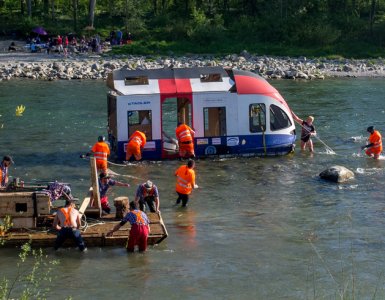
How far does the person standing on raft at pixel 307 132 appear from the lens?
27094mm

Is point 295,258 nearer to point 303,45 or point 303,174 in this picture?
point 303,174

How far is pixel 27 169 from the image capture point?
81.3 ft

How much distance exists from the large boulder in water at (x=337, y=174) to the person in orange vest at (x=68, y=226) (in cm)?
926

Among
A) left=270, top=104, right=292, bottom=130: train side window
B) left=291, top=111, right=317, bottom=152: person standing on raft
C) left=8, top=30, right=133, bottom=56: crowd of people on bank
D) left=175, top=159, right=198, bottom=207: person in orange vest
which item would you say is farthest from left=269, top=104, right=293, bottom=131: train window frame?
left=8, top=30, right=133, bottom=56: crowd of people on bank

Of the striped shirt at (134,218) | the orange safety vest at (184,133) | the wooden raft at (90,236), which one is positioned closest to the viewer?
the striped shirt at (134,218)

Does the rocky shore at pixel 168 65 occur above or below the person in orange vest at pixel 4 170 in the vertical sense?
above

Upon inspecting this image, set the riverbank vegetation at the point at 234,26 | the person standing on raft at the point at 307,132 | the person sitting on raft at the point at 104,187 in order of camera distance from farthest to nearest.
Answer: the riverbank vegetation at the point at 234,26
the person standing on raft at the point at 307,132
the person sitting on raft at the point at 104,187

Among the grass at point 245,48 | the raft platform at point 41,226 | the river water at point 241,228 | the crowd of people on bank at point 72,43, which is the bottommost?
the river water at point 241,228

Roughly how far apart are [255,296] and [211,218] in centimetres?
504

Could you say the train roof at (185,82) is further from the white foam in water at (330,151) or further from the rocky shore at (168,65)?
the rocky shore at (168,65)

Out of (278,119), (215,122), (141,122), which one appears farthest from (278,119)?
(141,122)

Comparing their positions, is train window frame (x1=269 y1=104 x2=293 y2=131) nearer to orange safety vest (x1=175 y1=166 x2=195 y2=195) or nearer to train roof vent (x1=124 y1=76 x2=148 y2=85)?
train roof vent (x1=124 y1=76 x2=148 y2=85)

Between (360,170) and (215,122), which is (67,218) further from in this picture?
(360,170)

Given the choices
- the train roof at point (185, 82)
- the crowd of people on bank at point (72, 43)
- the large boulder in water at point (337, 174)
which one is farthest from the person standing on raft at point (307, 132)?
the crowd of people on bank at point (72, 43)
